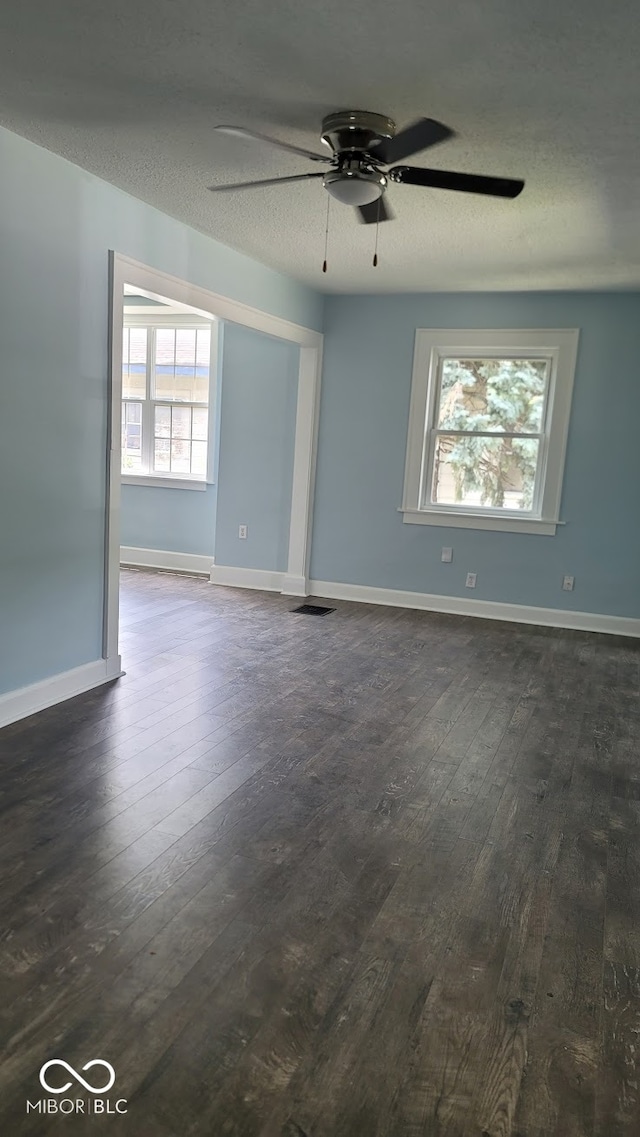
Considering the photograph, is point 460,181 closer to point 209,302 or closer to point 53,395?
point 53,395

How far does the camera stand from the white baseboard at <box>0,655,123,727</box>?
3.55 m

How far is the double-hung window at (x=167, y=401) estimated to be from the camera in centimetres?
753

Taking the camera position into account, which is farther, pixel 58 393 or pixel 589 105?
pixel 58 393

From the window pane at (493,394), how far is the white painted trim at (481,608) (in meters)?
1.46

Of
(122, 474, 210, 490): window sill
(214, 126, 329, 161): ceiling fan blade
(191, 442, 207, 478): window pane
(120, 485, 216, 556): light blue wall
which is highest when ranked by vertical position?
(214, 126, 329, 161): ceiling fan blade

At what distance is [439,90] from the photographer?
2.63 m

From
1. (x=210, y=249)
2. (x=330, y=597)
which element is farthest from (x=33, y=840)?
(x=330, y=597)

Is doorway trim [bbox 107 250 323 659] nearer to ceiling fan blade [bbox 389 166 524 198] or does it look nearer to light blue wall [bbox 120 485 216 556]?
light blue wall [bbox 120 485 216 556]

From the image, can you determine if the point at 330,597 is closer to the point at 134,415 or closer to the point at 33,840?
the point at 134,415

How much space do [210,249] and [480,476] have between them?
287cm

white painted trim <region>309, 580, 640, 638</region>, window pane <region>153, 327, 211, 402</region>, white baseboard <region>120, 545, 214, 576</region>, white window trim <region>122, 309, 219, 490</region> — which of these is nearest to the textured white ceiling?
white painted trim <region>309, 580, 640, 638</region>

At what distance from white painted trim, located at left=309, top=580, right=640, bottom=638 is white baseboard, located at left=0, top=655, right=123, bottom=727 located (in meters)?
2.83

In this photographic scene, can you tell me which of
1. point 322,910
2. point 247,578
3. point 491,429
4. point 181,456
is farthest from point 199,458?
point 322,910

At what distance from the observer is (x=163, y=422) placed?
7.71 metres
